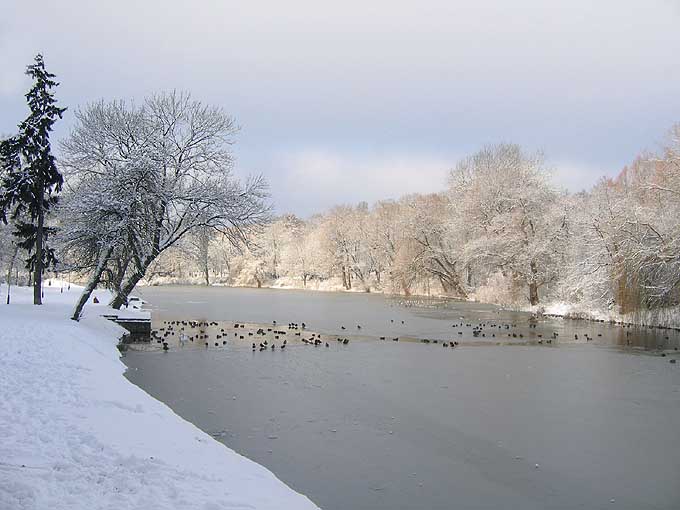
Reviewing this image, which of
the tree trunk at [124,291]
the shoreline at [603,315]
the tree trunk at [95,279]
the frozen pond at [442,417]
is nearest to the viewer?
the frozen pond at [442,417]

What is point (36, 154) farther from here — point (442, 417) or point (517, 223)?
point (517, 223)

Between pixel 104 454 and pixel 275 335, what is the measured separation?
1759 centimetres

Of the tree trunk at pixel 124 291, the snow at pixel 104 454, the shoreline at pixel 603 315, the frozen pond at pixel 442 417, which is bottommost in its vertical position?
the frozen pond at pixel 442 417

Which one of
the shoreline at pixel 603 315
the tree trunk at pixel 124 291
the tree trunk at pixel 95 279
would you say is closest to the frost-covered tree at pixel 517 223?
the shoreline at pixel 603 315

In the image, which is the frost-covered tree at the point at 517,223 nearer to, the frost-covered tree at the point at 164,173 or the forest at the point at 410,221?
the forest at the point at 410,221

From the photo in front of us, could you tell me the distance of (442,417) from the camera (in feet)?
37.2

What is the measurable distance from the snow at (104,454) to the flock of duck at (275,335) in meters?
9.49

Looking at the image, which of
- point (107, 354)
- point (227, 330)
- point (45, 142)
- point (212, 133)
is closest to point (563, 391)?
point (107, 354)

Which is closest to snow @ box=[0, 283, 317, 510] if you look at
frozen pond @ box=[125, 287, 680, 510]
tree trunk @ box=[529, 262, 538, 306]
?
frozen pond @ box=[125, 287, 680, 510]

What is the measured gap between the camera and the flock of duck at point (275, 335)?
21797 mm

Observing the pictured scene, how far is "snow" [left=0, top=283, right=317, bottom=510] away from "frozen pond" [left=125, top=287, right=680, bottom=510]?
978mm

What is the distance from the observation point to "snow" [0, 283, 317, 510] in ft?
18.9

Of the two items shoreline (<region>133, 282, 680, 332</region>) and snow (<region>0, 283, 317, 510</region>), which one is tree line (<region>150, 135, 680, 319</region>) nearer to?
shoreline (<region>133, 282, 680, 332</region>)

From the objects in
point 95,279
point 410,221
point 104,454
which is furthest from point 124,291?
point 410,221
